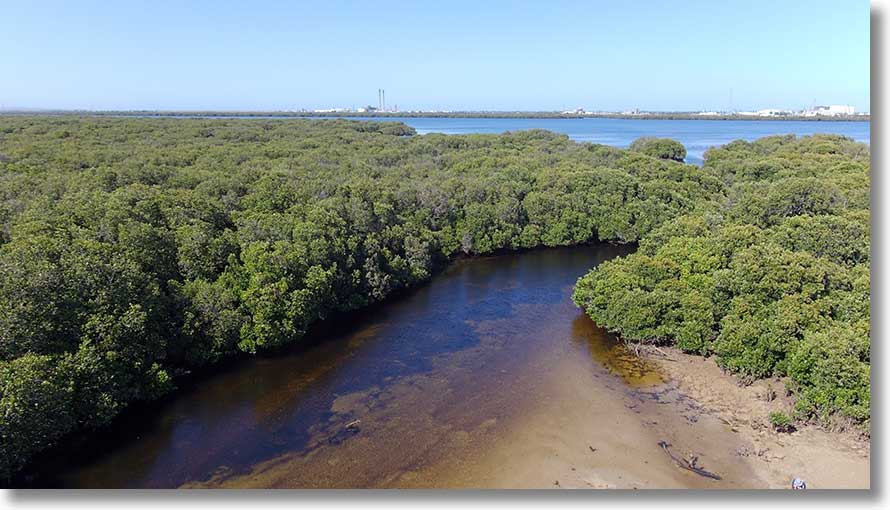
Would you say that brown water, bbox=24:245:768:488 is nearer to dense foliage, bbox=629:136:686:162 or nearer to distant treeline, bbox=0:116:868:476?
distant treeline, bbox=0:116:868:476

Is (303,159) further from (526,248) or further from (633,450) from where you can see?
(633,450)

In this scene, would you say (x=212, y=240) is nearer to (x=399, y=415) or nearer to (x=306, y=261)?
(x=306, y=261)

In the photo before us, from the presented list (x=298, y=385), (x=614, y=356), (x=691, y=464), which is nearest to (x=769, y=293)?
(x=614, y=356)

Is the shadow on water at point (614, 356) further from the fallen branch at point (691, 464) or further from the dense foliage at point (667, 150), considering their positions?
the dense foliage at point (667, 150)

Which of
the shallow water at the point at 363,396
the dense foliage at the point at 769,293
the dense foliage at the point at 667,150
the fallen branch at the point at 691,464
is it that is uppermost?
the dense foliage at the point at 667,150

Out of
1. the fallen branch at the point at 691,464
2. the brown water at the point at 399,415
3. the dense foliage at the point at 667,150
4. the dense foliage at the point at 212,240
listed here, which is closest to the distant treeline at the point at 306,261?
the dense foliage at the point at 212,240

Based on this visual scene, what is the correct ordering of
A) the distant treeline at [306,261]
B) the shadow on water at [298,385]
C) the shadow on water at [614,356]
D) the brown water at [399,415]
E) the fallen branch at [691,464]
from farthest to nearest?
the shadow on water at [614,356] < the shadow on water at [298,385] < the distant treeline at [306,261] < the brown water at [399,415] < the fallen branch at [691,464]

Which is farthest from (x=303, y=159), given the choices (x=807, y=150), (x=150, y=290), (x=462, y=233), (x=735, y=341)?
(x=807, y=150)

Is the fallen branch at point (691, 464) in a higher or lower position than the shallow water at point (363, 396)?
lower
